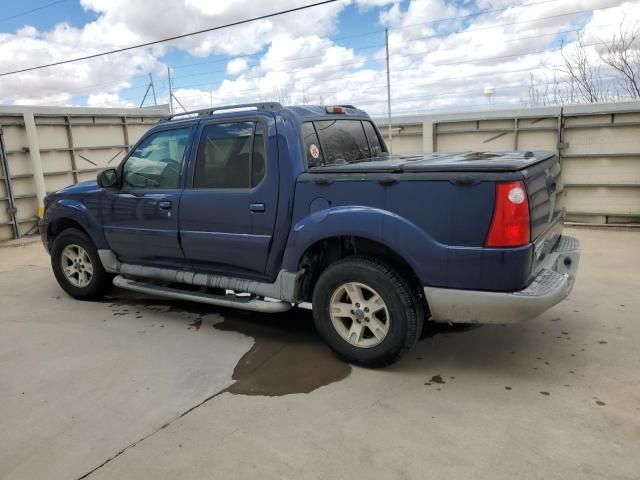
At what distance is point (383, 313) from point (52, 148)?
9677 mm

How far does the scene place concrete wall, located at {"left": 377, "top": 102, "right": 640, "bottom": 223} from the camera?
28.4ft

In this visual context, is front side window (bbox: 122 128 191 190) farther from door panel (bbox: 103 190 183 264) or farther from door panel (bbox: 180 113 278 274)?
door panel (bbox: 180 113 278 274)

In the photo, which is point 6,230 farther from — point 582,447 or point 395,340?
point 582,447

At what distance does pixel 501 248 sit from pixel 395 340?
3.03 feet

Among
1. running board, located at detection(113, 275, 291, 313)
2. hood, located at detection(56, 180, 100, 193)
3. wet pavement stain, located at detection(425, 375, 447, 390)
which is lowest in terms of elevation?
wet pavement stain, located at detection(425, 375, 447, 390)

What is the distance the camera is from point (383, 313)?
3.49 m

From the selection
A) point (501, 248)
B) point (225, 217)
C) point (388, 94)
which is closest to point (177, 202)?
point (225, 217)

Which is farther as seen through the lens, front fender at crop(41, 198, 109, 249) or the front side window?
front fender at crop(41, 198, 109, 249)

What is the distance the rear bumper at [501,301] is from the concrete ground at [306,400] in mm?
488

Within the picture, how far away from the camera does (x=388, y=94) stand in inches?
423

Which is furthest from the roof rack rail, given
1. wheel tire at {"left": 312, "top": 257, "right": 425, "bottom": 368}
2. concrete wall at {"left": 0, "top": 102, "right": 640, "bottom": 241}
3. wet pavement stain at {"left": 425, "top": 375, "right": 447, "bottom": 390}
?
concrete wall at {"left": 0, "top": 102, "right": 640, "bottom": 241}

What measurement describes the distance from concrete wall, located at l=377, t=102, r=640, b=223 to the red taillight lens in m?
7.05

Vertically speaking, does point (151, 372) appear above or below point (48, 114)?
below

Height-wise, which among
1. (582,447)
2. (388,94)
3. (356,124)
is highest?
(388,94)
